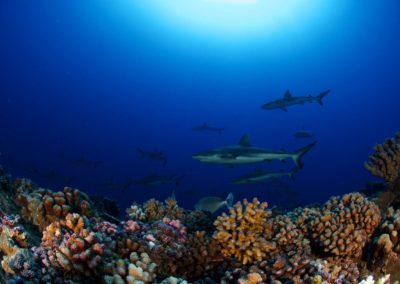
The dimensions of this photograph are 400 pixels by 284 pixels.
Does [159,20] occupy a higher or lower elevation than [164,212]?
higher

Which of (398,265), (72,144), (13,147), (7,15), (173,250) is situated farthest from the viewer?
(7,15)

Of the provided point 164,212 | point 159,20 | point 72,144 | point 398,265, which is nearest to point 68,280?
point 164,212

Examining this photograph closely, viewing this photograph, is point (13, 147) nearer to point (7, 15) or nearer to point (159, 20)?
point (7, 15)

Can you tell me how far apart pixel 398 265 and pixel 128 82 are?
195506 mm

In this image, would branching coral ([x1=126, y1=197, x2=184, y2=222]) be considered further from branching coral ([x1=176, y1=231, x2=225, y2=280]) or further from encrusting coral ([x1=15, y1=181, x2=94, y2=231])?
branching coral ([x1=176, y1=231, x2=225, y2=280])

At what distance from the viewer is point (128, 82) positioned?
627ft

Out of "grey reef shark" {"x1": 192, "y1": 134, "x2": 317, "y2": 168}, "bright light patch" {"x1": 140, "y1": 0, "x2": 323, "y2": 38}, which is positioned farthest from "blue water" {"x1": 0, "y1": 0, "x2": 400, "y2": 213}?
"grey reef shark" {"x1": 192, "y1": 134, "x2": 317, "y2": 168}

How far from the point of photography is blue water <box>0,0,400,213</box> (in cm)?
9781

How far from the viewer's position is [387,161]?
24.1 feet

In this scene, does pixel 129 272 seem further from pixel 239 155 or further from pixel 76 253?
pixel 239 155

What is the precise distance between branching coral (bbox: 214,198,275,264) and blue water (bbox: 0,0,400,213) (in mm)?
63279

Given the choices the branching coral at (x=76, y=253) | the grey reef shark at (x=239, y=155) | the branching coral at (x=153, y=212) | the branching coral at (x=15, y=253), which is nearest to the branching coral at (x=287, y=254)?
the branching coral at (x=76, y=253)

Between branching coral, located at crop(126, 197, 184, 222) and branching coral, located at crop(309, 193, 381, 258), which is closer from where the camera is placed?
branching coral, located at crop(309, 193, 381, 258)

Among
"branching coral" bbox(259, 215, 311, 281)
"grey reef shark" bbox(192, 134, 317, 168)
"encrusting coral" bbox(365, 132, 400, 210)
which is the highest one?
"grey reef shark" bbox(192, 134, 317, 168)
